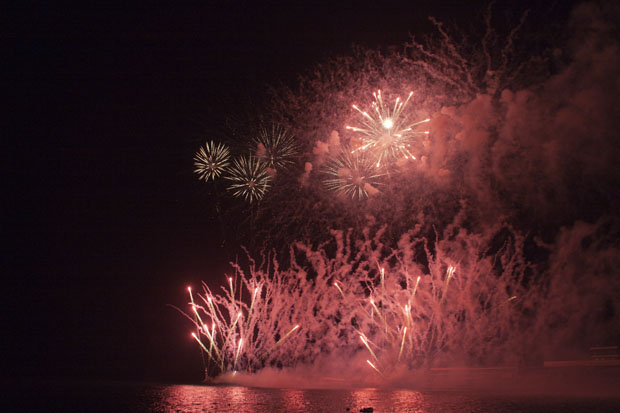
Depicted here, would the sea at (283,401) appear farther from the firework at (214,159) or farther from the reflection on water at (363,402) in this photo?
the firework at (214,159)

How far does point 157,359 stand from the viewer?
15.3 m

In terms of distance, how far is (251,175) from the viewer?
38.2 ft

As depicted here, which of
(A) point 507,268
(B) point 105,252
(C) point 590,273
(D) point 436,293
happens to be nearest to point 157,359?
(B) point 105,252

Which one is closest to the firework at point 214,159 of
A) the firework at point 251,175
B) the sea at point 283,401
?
the firework at point 251,175

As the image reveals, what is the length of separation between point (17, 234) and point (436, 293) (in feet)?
60.4

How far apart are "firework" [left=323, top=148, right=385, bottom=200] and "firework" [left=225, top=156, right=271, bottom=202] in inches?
75.4

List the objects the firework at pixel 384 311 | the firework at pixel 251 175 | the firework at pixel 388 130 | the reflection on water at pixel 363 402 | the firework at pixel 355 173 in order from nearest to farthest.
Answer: the reflection on water at pixel 363 402 < the firework at pixel 388 130 < the firework at pixel 355 173 < the firework at pixel 384 311 < the firework at pixel 251 175

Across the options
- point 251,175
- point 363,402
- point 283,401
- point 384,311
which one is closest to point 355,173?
point 251,175

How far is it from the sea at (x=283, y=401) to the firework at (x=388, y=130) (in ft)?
17.3

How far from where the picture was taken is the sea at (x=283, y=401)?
6289mm

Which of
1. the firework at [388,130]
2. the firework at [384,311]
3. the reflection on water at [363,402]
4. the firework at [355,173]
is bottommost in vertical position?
the reflection on water at [363,402]

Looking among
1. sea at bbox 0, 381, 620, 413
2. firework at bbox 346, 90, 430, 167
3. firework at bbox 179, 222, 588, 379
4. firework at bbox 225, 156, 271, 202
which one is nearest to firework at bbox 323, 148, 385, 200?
firework at bbox 346, 90, 430, 167

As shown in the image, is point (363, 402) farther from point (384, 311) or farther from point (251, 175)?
point (251, 175)

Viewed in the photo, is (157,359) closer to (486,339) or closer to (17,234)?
(17,234)
